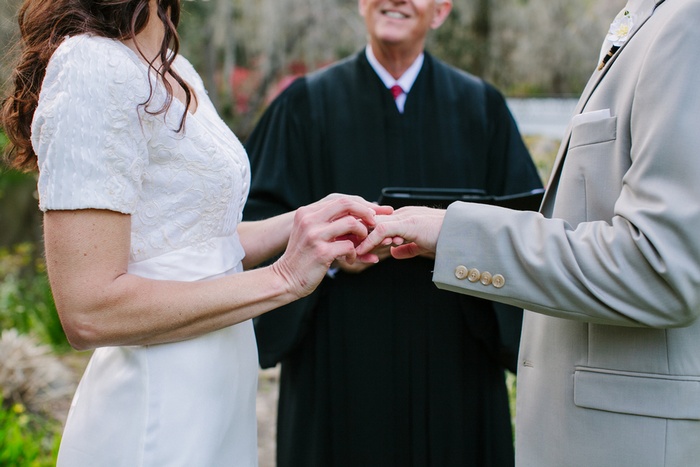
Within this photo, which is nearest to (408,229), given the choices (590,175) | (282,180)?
(590,175)

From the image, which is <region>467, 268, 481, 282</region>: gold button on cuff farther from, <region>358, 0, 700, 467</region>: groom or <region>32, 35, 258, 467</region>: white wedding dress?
<region>32, 35, 258, 467</region>: white wedding dress

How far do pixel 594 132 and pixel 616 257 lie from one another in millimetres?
305

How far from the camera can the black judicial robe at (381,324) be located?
3.00 metres

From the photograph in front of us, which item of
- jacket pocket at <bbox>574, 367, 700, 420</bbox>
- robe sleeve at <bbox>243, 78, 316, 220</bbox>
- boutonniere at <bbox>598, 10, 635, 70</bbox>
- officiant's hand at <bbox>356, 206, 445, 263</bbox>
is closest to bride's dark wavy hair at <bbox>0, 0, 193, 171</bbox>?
officiant's hand at <bbox>356, 206, 445, 263</bbox>

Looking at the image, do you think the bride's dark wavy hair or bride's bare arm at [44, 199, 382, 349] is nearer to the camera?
bride's bare arm at [44, 199, 382, 349]

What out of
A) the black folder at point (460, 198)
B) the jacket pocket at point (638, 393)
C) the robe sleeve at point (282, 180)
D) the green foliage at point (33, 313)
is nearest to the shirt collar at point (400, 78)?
the robe sleeve at point (282, 180)

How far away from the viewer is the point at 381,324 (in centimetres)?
304

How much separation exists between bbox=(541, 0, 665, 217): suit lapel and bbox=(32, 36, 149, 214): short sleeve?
97cm

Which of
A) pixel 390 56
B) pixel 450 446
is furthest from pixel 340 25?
pixel 450 446

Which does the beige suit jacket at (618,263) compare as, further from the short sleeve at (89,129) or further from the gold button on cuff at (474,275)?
the short sleeve at (89,129)

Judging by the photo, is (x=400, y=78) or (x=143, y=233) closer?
(x=143, y=233)

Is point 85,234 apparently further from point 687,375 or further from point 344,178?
point 344,178

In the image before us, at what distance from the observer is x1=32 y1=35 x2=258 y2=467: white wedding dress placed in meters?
1.53

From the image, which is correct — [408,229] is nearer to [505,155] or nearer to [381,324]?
[381,324]
